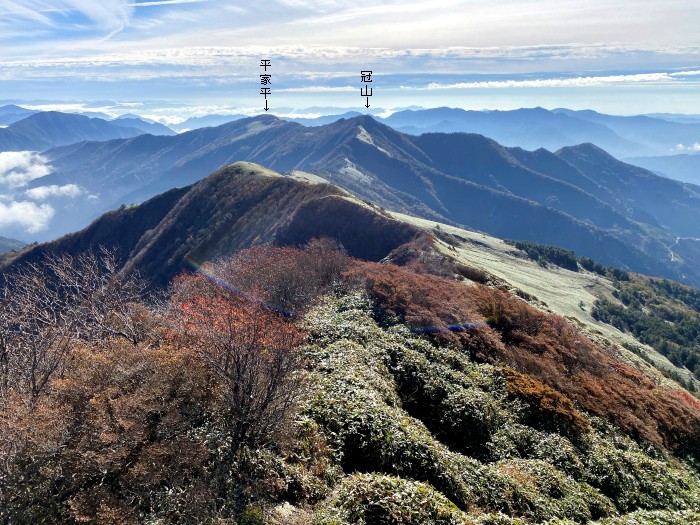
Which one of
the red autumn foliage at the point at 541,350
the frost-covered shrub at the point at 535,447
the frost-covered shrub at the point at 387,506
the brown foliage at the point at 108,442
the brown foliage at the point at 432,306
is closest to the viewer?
the brown foliage at the point at 108,442

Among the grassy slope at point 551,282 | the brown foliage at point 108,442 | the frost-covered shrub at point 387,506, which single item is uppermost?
the brown foliage at point 108,442

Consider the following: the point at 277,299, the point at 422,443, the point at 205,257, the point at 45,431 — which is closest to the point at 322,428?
the point at 422,443

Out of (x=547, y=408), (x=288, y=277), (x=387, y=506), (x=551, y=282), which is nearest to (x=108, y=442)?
(x=387, y=506)

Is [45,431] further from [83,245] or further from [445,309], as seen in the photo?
[83,245]

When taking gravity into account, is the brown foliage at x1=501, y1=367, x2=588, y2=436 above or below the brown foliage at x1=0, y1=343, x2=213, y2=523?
below

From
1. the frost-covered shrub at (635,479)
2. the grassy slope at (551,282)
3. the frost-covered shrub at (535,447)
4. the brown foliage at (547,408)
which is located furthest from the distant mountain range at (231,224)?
the frost-covered shrub at (635,479)

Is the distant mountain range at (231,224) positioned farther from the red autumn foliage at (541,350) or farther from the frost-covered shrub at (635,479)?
the frost-covered shrub at (635,479)

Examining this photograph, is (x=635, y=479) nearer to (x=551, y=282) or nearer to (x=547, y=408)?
(x=547, y=408)

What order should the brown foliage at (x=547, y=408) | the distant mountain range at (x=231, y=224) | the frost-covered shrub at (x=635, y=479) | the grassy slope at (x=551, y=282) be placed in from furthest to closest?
the distant mountain range at (x=231, y=224) → the grassy slope at (x=551, y=282) → the brown foliage at (x=547, y=408) → the frost-covered shrub at (x=635, y=479)

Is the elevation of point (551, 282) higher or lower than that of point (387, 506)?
lower

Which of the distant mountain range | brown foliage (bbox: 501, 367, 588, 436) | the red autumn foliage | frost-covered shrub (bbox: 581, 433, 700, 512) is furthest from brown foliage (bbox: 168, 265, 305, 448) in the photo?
the distant mountain range

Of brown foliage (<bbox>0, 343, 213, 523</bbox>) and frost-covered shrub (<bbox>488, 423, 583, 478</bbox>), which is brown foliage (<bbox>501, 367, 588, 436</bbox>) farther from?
brown foliage (<bbox>0, 343, 213, 523</bbox>)
